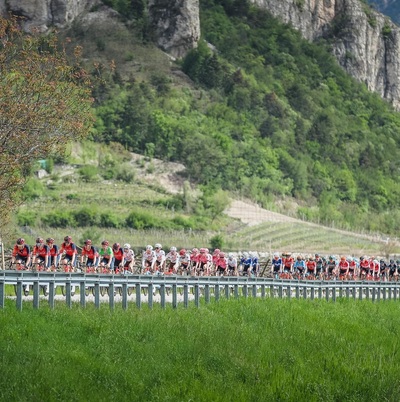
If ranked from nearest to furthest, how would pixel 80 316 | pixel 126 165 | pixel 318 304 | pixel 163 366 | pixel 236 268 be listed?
pixel 163 366
pixel 80 316
pixel 318 304
pixel 236 268
pixel 126 165

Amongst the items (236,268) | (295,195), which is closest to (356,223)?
(295,195)

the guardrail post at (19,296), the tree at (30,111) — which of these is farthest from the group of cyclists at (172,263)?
the guardrail post at (19,296)

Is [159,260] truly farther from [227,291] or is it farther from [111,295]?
[111,295]

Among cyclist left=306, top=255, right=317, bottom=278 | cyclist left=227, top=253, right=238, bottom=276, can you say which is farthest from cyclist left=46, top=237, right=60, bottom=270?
cyclist left=306, top=255, right=317, bottom=278

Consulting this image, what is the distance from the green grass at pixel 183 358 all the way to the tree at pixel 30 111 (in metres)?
10.4

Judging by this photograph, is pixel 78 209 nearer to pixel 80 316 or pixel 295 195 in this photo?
pixel 295 195

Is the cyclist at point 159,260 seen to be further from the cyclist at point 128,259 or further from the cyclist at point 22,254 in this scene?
the cyclist at point 22,254

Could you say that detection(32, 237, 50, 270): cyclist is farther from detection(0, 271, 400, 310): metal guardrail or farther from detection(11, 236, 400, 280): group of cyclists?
detection(0, 271, 400, 310): metal guardrail

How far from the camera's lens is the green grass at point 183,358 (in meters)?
32.9

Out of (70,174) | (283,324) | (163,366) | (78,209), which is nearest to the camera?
(163,366)

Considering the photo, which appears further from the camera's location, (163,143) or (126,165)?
(163,143)

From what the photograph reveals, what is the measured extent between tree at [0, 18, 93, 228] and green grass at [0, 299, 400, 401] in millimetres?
10385

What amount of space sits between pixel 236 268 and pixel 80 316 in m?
20.6

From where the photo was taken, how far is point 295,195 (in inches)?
7441
